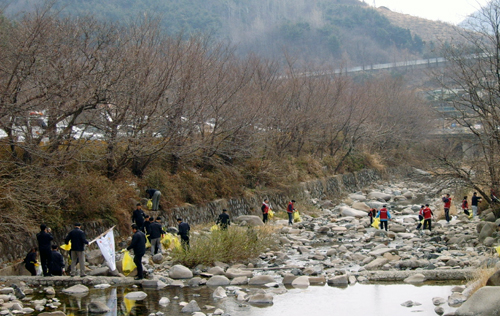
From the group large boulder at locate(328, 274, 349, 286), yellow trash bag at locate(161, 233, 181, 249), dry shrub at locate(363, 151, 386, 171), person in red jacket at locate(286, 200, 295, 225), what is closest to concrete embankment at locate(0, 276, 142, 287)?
yellow trash bag at locate(161, 233, 181, 249)

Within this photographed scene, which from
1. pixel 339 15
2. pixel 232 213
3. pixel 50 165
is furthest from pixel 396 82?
pixel 339 15

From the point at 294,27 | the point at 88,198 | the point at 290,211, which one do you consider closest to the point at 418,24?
the point at 294,27

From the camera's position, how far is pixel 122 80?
17734mm

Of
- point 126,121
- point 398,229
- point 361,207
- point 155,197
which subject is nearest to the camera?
point 155,197

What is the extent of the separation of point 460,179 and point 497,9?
638cm

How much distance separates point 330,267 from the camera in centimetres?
1557

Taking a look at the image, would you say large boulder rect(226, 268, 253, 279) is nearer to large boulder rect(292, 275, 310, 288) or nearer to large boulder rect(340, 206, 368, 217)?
large boulder rect(292, 275, 310, 288)

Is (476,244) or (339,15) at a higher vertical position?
(339,15)

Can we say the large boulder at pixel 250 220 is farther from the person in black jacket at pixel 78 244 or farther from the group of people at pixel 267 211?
the person in black jacket at pixel 78 244

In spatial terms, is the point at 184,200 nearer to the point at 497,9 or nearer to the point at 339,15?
the point at 497,9

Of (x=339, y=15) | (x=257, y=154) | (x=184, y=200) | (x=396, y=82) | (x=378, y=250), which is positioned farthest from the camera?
(x=339, y=15)

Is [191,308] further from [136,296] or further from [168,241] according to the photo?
[168,241]

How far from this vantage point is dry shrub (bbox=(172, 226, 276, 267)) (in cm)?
1502

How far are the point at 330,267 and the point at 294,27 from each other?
4210 inches
